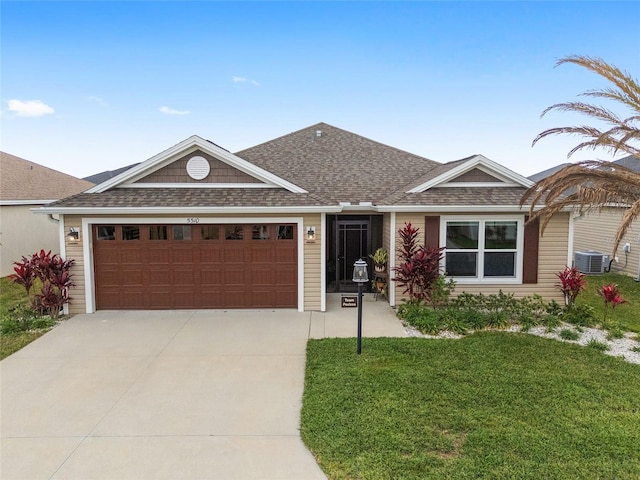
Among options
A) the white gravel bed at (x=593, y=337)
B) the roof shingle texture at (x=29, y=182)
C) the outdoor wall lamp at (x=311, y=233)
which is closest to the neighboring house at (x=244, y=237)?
the outdoor wall lamp at (x=311, y=233)

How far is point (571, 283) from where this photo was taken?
902cm

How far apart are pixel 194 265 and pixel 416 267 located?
536cm

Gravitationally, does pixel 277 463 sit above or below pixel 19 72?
below

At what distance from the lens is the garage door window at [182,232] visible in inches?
374

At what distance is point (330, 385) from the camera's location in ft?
17.9

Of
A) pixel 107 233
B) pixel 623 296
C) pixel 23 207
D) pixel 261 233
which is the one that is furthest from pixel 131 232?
pixel 623 296

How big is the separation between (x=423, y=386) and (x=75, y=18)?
1344 centimetres

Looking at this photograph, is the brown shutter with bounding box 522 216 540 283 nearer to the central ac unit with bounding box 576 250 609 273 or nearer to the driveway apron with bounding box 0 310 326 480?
the driveway apron with bounding box 0 310 326 480

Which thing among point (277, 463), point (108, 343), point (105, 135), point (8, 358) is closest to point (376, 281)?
point (108, 343)

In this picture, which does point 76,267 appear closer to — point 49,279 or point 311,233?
point 49,279

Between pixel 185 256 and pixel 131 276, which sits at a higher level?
pixel 185 256

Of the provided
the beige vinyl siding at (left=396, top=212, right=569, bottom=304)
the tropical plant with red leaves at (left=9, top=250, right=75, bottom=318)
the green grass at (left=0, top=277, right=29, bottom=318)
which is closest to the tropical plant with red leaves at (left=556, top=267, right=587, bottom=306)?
the beige vinyl siding at (left=396, top=212, right=569, bottom=304)

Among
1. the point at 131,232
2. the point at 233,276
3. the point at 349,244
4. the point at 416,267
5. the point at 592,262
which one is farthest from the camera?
the point at 592,262

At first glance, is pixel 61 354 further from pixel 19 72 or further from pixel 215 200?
pixel 19 72
